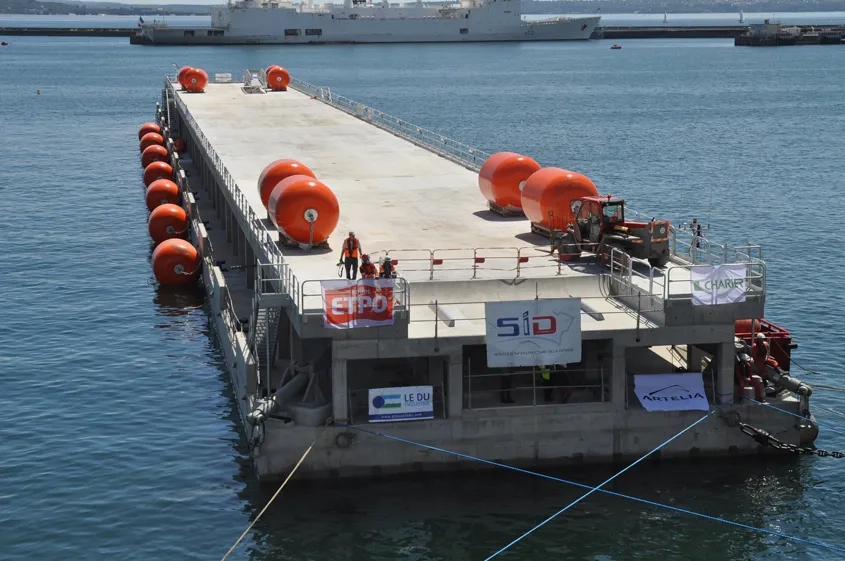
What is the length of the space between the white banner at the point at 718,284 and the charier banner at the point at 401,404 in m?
6.95

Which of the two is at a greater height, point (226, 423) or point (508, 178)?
point (508, 178)

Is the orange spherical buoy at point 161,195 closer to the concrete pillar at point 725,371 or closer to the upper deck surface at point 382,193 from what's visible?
the upper deck surface at point 382,193

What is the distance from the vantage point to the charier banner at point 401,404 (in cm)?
2972

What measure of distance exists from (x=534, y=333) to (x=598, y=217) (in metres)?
7.06

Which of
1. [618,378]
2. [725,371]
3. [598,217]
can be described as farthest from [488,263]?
[725,371]

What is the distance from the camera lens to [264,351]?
3475cm

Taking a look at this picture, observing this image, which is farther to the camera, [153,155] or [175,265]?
[153,155]

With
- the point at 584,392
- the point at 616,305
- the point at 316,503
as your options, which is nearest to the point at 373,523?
the point at 316,503

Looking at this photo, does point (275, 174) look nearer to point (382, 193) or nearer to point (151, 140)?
point (382, 193)

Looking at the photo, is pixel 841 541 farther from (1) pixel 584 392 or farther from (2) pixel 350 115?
(2) pixel 350 115

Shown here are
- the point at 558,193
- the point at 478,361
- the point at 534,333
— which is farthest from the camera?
the point at 558,193

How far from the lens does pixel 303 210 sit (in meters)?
37.3

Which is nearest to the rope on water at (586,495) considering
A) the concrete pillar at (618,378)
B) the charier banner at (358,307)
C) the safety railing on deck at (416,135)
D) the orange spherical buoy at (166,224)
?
the concrete pillar at (618,378)

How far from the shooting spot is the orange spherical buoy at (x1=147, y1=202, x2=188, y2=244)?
57.6m
